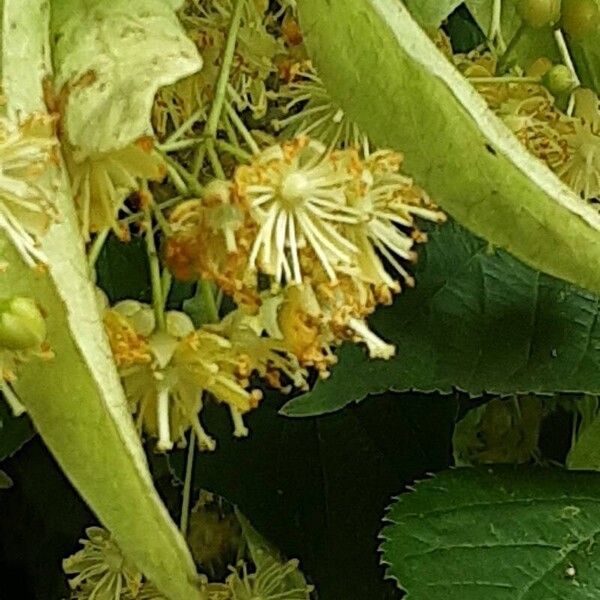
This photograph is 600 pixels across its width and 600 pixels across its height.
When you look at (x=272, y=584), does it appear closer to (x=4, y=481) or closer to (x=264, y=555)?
(x=264, y=555)

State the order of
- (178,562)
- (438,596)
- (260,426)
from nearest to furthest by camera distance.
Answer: (178,562) < (438,596) < (260,426)

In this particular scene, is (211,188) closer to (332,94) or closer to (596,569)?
(332,94)

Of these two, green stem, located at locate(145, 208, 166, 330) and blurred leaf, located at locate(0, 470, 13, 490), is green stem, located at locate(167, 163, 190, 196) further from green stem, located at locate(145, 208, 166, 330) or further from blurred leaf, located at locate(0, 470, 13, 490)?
blurred leaf, located at locate(0, 470, 13, 490)

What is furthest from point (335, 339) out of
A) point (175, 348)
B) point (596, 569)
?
point (596, 569)

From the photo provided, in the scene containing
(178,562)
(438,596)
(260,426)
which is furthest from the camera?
(260,426)

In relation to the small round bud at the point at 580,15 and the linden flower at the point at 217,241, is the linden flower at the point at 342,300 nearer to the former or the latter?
the linden flower at the point at 217,241

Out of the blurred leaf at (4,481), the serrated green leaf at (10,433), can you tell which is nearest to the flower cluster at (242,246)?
the serrated green leaf at (10,433)

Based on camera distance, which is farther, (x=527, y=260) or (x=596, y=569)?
(x=596, y=569)
